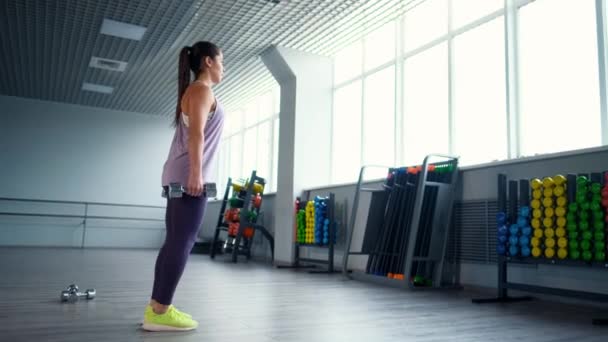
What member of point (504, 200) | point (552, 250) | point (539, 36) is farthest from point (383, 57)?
point (552, 250)

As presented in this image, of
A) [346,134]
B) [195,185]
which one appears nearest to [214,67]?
[195,185]

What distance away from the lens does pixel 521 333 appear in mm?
2195

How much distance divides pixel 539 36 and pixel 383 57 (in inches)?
81.3

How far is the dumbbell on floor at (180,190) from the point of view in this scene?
6.37 feet

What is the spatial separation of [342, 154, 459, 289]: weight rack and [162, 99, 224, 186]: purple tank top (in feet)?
7.24

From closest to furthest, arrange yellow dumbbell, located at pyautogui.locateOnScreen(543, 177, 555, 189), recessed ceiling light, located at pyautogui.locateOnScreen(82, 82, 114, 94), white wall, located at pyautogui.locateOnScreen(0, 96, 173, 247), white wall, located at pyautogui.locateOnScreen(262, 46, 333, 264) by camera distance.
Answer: yellow dumbbell, located at pyautogui.locateOnScreen(543, 177, 555, 189) < white wall, located at pyautogui.locateOnScreen(262, 46, 333, 264) < recessed ceiling light, located at pyautogui.locateOnScreen(82, 82, 114, 94) < white wall, located at pyautogui.locateOnScreen(0, 96, 173, 247)

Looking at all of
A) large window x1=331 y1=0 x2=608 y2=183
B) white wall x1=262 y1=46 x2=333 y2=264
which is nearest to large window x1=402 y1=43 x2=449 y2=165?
large window x1=331 y1=0 x2=608 y2=183

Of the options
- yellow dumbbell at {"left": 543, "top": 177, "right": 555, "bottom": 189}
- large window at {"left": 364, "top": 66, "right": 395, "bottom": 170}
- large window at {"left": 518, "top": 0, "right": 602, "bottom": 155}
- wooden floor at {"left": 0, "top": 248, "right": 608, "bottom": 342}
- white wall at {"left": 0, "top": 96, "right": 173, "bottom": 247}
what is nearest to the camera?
wooden floor at {"left": 0, "top": 248, "right": 608, "bottom": 342}

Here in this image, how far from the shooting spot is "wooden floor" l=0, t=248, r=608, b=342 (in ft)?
6.70

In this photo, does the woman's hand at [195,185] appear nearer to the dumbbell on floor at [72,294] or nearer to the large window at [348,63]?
the dumbbell on floor at [72,294]

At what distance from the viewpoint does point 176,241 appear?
1979mm

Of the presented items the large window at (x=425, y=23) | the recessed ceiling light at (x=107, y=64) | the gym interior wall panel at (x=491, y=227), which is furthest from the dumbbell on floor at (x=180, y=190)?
the recessed ceiling light at (x=107, y=64)

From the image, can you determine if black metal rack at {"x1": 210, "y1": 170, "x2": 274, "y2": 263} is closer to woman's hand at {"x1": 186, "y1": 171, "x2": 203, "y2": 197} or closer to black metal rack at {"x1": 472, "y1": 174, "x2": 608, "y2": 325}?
black metal rack at {"x1": 472, "y1": 174, "x2": 608, "y2": 325}

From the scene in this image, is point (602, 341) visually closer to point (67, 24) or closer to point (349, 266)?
point (349, 266)
